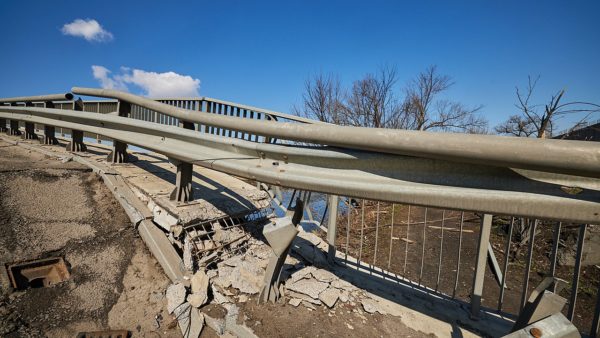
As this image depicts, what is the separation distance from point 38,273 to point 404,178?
2.73 m

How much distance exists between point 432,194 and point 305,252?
6.51 ft

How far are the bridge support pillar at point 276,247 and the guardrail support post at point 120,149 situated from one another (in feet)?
10.2

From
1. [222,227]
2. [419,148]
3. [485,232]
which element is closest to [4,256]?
[222,227]

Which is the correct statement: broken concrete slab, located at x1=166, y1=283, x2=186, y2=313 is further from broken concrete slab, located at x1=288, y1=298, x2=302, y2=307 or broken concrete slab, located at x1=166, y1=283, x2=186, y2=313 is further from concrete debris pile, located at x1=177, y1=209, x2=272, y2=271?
broken concrete slab, located at x1=288, y1=298, x2=302, y2=307

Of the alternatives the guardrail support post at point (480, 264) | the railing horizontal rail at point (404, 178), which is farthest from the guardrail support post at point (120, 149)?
the guardrail support post at point (480, 264)

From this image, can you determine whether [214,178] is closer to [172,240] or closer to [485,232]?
[172,240]

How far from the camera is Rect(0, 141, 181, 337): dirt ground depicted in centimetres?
185

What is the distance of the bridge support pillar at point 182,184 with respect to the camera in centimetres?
291

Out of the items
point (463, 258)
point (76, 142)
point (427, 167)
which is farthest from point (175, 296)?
point (463, 258)

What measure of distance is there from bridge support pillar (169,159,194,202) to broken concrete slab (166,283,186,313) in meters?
0.98

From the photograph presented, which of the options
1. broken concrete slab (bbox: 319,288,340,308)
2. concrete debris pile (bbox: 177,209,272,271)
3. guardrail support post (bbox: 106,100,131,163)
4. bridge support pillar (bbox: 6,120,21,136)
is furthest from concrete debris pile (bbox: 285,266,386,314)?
bridge support pillar (bbox: 6,120,21,136)

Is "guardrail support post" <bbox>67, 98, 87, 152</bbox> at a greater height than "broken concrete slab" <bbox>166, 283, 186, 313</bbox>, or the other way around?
"guardrail support post" <bbox>67, 98, 87, 152</bbox>

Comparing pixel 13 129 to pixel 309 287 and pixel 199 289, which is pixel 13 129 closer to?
pixel 199 289

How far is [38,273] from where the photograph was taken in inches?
82.9
